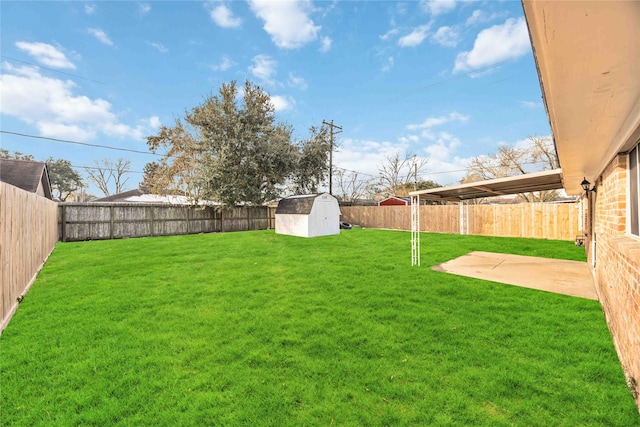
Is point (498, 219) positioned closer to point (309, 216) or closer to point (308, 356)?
point (309, 216)

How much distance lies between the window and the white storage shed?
1152 cm

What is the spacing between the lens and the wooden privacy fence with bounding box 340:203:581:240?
12078mm

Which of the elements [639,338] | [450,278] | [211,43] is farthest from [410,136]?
[639,338]

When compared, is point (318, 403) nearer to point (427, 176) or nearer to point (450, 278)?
point (450, 278)

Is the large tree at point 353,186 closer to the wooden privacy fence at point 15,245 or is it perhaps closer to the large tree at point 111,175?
the wooden privacy fence at point 15,245

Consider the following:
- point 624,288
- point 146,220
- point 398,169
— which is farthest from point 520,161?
point 146,220

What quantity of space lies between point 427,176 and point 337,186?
10.2m

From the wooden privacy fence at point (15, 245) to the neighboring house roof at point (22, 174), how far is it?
11183mm

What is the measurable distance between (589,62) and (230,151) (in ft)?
54.0

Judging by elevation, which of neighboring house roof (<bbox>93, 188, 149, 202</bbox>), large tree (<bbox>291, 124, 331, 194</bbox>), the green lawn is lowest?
the green lawn

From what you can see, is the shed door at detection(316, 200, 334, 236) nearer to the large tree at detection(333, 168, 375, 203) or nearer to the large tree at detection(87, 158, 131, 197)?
the large tree at detection(333, 168, 375, 203)

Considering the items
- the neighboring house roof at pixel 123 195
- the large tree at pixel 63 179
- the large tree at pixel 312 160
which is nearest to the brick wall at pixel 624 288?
the large tree at pixel 312 160

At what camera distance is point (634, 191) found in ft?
8.47

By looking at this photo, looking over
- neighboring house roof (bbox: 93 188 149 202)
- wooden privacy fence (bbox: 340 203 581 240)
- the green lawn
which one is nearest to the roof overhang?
the green lawn
